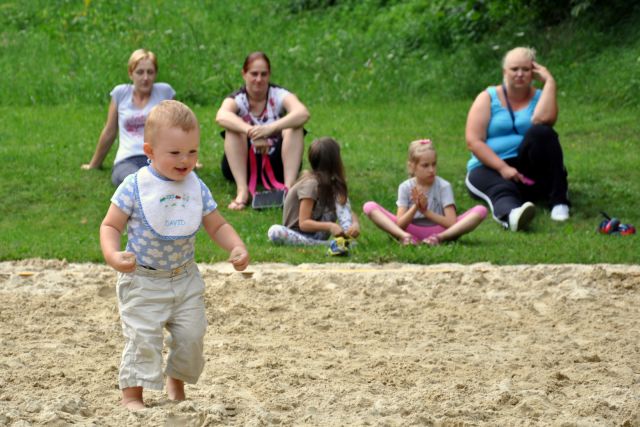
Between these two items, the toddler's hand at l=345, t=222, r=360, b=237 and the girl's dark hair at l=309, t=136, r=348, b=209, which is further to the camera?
the girl's dark hair at l=309, t=136, r=348, b=209

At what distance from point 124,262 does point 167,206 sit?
1.27ft

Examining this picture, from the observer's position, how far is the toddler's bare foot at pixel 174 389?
5.08m

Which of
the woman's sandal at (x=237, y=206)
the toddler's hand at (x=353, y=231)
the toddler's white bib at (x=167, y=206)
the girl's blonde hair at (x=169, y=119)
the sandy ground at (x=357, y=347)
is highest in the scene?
the girl's blonde hair at (x=169, y=119)

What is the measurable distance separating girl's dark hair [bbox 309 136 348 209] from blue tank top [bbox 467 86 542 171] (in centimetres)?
183

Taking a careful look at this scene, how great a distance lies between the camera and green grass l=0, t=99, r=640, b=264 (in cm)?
845

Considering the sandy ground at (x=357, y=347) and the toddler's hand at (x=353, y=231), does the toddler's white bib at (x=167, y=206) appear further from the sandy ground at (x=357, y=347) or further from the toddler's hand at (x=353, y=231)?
the toddler's hand at (x=353, y=231)

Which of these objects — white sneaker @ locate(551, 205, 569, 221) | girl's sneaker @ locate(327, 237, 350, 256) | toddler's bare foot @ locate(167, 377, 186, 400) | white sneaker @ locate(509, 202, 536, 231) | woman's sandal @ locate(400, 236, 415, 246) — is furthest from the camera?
white sneaker @ locate(551, 205, 569, 221)

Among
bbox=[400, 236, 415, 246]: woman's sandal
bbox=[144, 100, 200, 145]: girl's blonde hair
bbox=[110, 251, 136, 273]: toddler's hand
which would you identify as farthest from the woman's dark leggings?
bbox=[110, 251, 136, 273]: toddler's hand

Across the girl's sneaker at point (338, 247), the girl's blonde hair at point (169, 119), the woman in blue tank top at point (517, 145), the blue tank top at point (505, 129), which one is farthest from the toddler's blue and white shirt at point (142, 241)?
the blue tank top at point (505, 129)

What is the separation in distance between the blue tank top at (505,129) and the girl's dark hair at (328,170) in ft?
6.00

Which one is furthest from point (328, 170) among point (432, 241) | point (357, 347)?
point (357, 347)

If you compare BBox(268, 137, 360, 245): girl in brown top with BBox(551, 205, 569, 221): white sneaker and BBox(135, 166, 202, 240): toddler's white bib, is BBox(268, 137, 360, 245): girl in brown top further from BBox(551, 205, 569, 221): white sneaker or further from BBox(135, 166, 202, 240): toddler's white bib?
BBox(135, 166, 202, 240): toddler's white bib

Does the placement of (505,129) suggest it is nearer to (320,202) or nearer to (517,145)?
(517,145)

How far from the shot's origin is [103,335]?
21.2 feet
